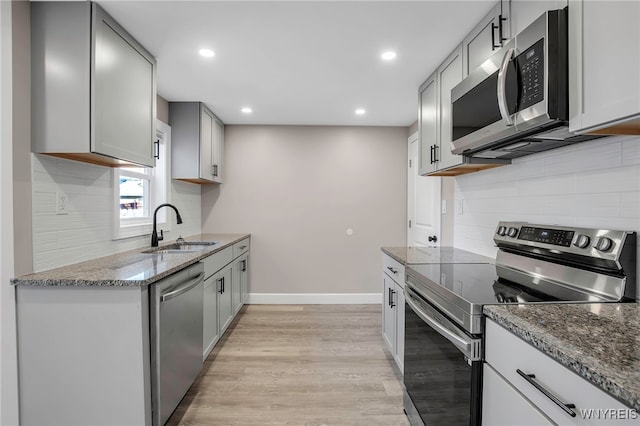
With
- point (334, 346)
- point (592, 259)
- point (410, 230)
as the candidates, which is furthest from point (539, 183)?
point (410, 230)

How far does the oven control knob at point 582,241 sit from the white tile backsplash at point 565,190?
0.10 m

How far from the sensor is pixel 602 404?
0.63 m

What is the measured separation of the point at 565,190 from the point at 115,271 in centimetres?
234

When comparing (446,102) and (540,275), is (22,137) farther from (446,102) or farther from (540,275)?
(540,275)

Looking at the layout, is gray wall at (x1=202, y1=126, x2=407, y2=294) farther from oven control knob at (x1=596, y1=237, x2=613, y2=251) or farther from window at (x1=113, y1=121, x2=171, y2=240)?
oven control knob at (x1=596, y1=237, x2=613, y2=251)

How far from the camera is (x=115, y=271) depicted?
66.9 inches

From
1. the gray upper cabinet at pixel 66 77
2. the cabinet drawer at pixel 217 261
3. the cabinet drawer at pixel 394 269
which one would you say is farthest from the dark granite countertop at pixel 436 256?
the gray upper cabinet at pixel 66 77

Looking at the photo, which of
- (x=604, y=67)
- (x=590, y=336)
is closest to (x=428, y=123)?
(x=604, y=67)

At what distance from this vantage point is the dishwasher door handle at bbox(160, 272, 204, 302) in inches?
65.5

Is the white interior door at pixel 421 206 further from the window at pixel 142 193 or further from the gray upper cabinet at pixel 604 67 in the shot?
the window at pixel 142 193

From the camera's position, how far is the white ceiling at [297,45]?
1.74 meters

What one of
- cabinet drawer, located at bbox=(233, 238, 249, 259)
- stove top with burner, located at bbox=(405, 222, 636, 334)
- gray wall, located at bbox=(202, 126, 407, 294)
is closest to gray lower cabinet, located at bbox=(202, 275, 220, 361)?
cabinet drawer, located at bbox=(233, 238, 249, 259)

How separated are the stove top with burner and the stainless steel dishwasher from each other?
134cm

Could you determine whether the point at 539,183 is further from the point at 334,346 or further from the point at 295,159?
the point at 295,159
